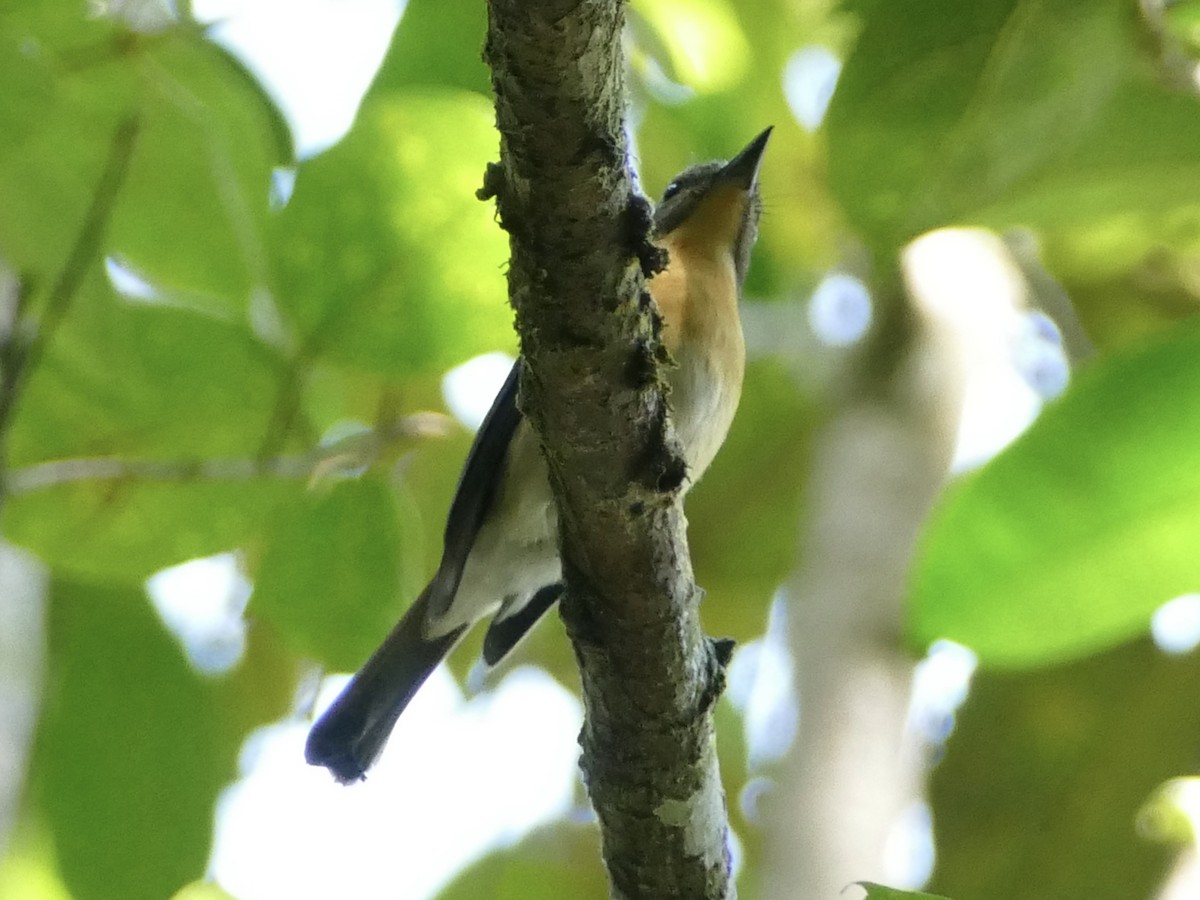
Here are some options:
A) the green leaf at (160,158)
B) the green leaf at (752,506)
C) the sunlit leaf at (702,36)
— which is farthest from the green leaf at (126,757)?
the green leaf at (752,506)

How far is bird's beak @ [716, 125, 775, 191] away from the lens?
8.43 ft

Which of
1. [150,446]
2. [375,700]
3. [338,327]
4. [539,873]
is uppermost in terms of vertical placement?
[338,327]

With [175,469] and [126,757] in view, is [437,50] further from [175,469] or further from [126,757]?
[126,757]

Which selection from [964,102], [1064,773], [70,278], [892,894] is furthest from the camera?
[1064,773]

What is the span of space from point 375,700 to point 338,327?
3.80 ft

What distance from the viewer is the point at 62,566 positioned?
1610 mm

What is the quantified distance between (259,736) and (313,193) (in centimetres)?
160

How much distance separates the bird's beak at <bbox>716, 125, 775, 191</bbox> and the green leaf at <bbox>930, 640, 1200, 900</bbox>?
1207mm

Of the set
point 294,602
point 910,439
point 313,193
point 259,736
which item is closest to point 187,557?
point 294,602

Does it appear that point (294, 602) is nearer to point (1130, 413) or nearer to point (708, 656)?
point (708, 656)

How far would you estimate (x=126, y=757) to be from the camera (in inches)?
62.1

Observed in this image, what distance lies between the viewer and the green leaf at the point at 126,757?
5.08 feet

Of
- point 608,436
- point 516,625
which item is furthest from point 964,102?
point 516,625

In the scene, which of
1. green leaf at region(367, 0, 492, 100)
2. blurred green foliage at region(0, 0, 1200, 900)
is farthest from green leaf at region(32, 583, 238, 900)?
green leaf at region(367, 0, 492, 100)
